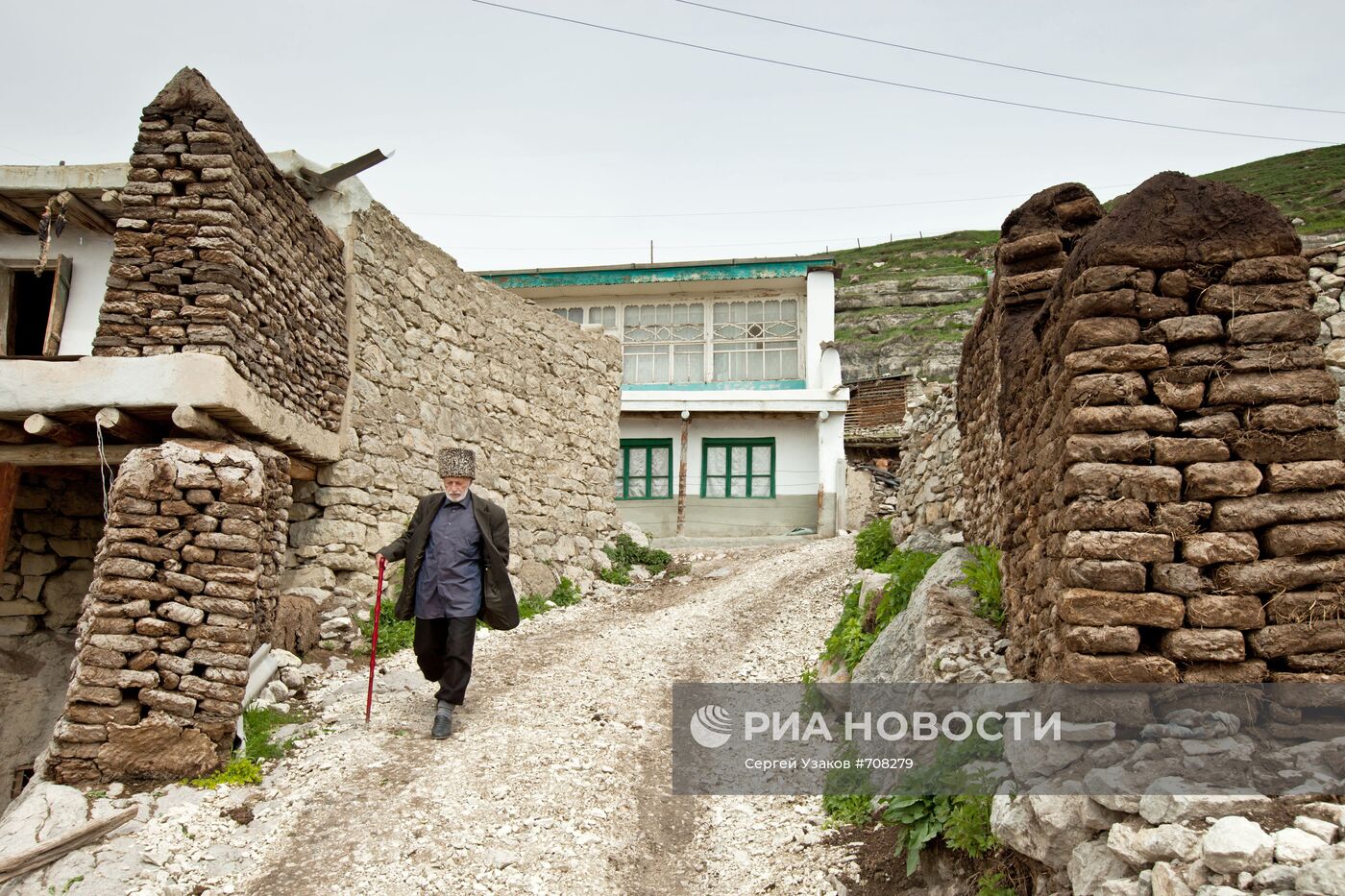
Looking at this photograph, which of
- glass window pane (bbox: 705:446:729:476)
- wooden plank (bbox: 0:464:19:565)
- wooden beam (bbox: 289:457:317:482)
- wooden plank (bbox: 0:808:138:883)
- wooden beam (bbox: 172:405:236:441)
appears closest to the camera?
wooden plank (bbox: 0:808:138:883)

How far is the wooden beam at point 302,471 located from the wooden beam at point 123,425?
1.25m

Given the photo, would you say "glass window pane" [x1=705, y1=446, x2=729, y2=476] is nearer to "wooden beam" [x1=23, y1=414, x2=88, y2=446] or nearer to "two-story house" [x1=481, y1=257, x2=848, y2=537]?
"two-story house" [x1=481, y1=257, x2=848, y2=537]

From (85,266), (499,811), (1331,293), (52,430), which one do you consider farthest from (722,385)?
(499,811)

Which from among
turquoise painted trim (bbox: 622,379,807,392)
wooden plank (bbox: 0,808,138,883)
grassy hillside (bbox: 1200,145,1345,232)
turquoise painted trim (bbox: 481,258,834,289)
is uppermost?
grassy hillside (bbox: 1200,145,1345,232)

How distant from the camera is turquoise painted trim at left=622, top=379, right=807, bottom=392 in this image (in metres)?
20.9

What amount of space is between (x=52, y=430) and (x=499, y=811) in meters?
4.49

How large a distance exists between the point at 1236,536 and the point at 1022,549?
1561mm

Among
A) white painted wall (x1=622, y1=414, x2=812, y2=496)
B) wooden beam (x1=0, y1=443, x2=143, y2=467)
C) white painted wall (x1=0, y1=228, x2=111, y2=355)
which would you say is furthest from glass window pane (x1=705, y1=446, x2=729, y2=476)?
wooden beam (x1=0, y1=443, x2=143, y2=467)

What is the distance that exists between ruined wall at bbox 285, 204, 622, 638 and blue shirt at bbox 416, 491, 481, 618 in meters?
2.27

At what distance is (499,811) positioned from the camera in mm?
5352

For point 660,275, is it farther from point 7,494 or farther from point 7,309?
point 7,494

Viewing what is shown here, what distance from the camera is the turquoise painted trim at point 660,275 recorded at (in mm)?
20781

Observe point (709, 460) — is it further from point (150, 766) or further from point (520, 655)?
point (150, 766)

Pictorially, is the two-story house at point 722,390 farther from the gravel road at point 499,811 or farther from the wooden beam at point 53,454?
the wooden beam at point 53,454
